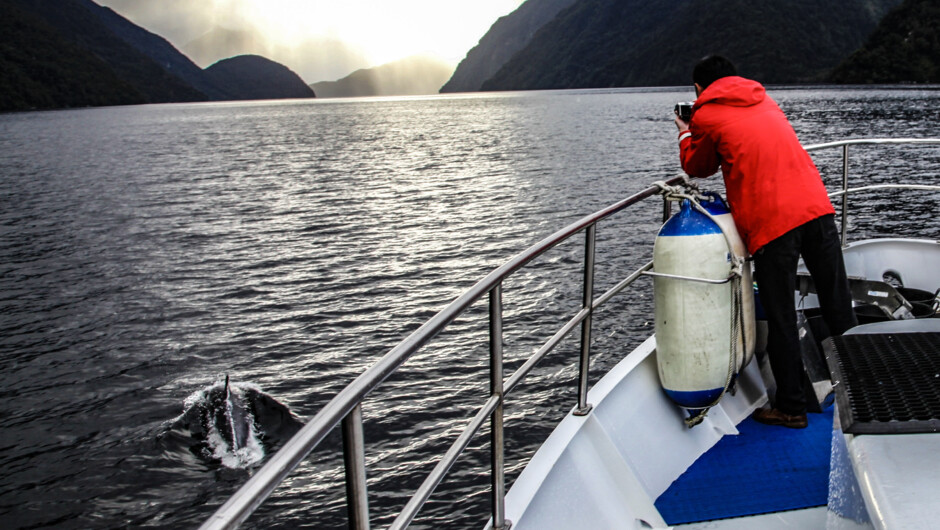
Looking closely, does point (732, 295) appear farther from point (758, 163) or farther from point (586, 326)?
point (586, 326)

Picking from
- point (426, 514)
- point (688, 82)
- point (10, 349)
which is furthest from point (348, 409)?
point (688, 82)

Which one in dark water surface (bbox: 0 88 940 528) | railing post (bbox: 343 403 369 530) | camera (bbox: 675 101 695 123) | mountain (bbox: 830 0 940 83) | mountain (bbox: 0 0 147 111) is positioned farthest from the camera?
mountain (bbox: 0 0 147 111)

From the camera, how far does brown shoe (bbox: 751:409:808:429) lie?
375cm

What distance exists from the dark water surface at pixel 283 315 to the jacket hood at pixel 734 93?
214 inches

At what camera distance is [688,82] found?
18862 cm

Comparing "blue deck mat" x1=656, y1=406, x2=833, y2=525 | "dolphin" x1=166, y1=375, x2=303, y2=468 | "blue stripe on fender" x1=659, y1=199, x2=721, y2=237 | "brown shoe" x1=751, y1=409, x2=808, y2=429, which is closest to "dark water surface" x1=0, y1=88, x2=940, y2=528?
"dolphin" x1=166, y1=375, x2=303, y2=468

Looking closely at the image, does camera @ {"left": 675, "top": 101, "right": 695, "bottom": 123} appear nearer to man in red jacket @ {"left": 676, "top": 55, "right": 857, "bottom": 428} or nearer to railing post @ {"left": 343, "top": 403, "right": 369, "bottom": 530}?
man in red jacket @ {"left": 676, "top": 55, "right": 857, "bottom": 428}

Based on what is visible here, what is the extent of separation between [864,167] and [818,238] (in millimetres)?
33716

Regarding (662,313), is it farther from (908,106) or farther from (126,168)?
(908,106)

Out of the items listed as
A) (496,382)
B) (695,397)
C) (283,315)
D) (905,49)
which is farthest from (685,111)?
(905,49)

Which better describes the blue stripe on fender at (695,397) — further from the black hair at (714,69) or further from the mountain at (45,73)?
the mountain at (45,73)

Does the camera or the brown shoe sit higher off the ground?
the camera

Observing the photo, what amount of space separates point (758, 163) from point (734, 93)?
357mm

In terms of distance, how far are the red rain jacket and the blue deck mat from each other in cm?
96
